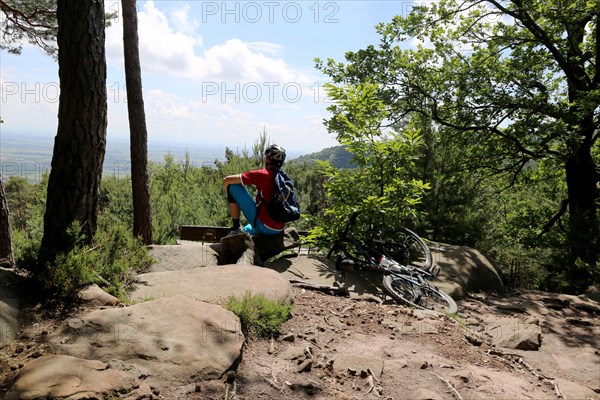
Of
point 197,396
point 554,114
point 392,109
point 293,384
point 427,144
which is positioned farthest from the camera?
Result: point 392,109

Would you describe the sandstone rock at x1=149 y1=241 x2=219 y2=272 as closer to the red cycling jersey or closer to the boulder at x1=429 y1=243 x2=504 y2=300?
the red cycling jersey

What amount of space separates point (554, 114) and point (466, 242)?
3988 mm

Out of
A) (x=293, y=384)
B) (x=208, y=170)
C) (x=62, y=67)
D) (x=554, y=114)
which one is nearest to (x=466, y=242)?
(x=554, y=114)

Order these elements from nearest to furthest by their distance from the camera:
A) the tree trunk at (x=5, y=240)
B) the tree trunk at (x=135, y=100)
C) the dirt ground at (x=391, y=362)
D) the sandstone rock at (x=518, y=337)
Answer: the dirt ground at (x=391, y=362), the sandstone rock at (x=518, y=337), the tree trunk at (x=5, y=240), the tree trunk at (x=135, y=100)

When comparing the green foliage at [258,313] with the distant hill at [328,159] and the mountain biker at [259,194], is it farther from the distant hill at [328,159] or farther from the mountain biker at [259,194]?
the distant hill at [328,159]

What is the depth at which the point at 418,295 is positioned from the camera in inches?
250

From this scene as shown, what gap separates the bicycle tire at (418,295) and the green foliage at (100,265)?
337 cm

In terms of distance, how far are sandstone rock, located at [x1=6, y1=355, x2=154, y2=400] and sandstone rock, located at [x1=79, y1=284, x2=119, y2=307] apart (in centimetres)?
114

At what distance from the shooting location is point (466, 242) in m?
12.2

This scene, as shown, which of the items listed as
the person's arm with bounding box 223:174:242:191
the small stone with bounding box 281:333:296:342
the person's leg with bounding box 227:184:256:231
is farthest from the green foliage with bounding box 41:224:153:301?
the person's arm with bounding box 223:174:242:191

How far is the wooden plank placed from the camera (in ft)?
28.0

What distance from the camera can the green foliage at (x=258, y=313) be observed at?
4164 millimetres

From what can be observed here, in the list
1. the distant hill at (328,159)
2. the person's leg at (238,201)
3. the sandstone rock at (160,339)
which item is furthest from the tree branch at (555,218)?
the sandstone rock at (160,339)

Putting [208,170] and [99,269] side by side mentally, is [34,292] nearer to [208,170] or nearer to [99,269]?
[99,269]
